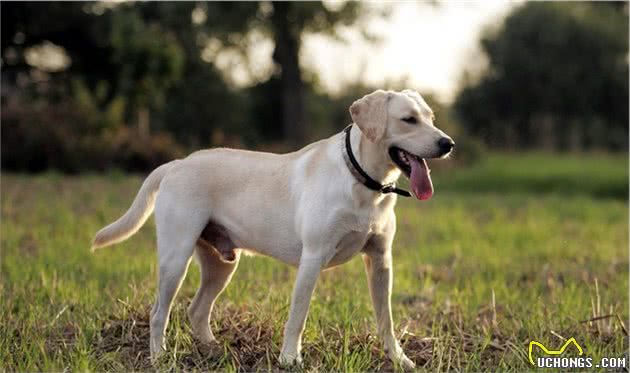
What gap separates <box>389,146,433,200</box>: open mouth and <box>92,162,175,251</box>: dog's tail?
158 centimetres

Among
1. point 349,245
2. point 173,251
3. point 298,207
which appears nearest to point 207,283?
point 173,251

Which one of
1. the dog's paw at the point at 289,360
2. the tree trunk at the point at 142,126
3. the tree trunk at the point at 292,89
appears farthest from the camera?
the tree trunk at the point at 292,89

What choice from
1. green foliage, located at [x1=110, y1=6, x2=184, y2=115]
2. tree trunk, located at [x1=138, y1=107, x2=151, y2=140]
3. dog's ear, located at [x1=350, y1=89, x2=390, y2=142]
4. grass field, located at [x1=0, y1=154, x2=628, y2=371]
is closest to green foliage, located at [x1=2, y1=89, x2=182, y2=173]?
tree trunk, located at [x1=138, y1=107, x2=151, y2=140]

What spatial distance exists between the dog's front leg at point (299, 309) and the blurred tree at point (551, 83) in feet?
109

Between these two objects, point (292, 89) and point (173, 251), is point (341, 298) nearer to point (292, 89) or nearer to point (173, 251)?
point (173, 251)

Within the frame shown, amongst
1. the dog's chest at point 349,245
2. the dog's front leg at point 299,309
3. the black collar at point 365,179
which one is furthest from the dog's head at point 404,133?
the dog's front leg at point 299,309

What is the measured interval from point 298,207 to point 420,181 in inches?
29.9

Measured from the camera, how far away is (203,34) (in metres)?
24.9

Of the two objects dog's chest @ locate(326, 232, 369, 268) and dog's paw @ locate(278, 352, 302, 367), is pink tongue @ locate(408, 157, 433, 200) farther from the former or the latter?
dog's paw @ locate(278, 352, 302, 367)

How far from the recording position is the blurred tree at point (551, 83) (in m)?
36.4

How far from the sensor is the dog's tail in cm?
544

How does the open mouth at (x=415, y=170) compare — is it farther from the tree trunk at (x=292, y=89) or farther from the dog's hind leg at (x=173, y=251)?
the tree trunk at (x=292, y=89)

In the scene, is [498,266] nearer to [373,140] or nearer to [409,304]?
[409,304]

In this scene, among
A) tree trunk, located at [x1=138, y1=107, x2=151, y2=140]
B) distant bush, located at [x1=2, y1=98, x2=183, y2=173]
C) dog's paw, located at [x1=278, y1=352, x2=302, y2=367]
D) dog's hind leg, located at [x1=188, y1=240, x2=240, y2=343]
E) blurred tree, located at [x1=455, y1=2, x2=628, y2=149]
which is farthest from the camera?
blurred tree, located at [x1=455, y1=2, x2=628, y2=149]
